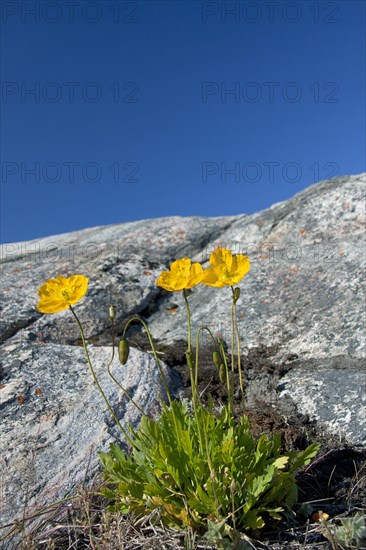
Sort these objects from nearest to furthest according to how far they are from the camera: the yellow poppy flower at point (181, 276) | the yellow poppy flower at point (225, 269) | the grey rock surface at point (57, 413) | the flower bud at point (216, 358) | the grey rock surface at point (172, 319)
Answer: the flower bud at point (216, 358) → the yellow poppy flower at point (181, 276) → the yellow poppy flower at point (225, 269) → the grey rock surface at point (57, 413) → the grey rock surface at point (172, 319)

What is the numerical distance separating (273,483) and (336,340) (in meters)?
1.93

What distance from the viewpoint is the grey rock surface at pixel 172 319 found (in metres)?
3.26

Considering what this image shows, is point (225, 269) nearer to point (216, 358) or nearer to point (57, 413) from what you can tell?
point (216, 358)

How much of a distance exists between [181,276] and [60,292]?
654 millimetres

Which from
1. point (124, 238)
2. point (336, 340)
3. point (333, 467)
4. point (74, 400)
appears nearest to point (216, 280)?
point (333, 467)

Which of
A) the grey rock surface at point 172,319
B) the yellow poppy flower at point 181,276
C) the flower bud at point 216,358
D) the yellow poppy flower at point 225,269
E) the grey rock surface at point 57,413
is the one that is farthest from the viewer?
the grey rock surface at point 172,319

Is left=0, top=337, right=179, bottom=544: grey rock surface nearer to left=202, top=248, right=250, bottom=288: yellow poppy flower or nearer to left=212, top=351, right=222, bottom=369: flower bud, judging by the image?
left=212, top=351, right=222, bottom=369: flower bud

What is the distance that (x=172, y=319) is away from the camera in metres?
5.32

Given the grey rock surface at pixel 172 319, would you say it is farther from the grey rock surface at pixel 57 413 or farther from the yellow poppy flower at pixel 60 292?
the yellow poppy flower at pixel 60 292

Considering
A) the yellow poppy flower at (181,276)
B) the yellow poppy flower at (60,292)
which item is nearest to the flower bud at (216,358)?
the yellow poppy flower at (181,276)

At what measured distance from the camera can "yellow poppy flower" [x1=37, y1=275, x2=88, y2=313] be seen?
260cm

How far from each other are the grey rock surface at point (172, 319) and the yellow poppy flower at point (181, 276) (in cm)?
127

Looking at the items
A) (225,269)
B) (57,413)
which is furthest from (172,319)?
(225,269)

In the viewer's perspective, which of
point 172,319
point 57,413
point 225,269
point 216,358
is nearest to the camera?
point 216,358
